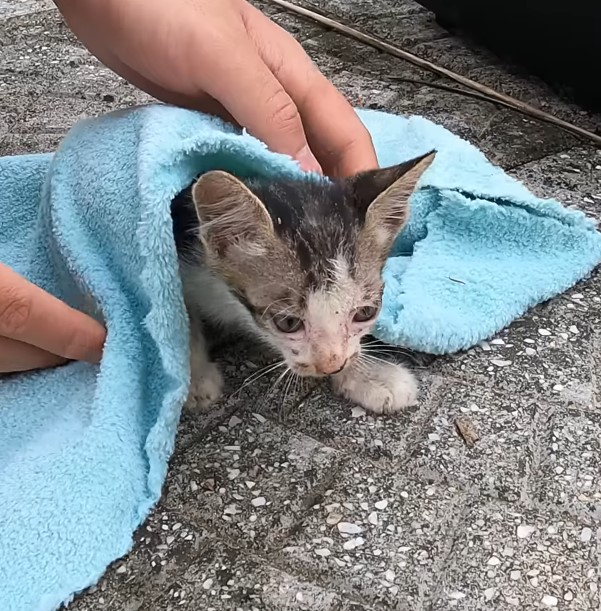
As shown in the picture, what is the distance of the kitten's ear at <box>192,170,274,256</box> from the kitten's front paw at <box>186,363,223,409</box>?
263 millimetres

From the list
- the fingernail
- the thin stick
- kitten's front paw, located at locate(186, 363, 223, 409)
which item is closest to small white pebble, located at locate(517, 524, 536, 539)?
kitten's front paw, located at locate(186, 363, 223, 409)

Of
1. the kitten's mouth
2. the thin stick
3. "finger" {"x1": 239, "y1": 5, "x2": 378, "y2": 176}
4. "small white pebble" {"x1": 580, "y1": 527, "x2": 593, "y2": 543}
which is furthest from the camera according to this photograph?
the thin stick

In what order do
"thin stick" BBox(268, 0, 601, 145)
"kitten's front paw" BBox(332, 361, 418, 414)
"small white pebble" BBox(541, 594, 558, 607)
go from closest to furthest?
"small white pebble" BBox(541, 594, 558, 607) → "kitten's front paw" BBox(332, 361, 418, 414) → "thin stick" BBox(268, 0, 601, 145)

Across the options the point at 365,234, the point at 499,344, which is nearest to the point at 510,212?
the point at 499,344

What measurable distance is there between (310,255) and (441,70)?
69.0 inches

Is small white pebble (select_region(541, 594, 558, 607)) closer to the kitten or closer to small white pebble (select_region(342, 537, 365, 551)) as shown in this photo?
small white pebble (select_region(342, 537, 365, 551))

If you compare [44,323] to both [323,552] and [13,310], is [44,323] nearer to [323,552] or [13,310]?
[13,310]

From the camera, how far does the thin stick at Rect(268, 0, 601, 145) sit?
2.61m

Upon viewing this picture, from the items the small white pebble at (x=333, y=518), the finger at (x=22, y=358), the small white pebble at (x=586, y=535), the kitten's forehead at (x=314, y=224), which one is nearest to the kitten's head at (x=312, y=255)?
the kitten's forehead at (x=314, y=224)

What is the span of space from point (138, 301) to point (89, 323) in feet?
0.31

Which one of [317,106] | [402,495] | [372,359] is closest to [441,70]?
[317,106]

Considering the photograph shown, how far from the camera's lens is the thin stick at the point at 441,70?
261 cm

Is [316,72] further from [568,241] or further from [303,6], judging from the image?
[303,6]

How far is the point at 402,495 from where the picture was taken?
143 centimetres
